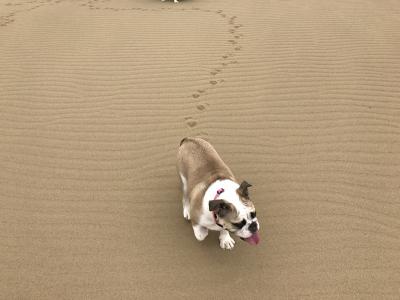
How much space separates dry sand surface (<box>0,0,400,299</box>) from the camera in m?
3.16

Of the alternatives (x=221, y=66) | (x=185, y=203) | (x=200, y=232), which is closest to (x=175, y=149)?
(x=185, y=203)

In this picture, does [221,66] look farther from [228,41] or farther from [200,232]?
[200,232]

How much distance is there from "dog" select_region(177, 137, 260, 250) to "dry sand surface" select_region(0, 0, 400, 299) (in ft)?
1.04

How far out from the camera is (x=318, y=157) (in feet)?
13.8

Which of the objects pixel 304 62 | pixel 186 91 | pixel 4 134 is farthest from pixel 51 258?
pixel 304 62

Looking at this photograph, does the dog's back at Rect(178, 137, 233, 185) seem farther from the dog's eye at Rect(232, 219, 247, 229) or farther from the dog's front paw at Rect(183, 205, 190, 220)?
the dog's eye at Rect(232, 219, 247, 229)

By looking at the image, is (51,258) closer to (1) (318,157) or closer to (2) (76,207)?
(2) (76,207)

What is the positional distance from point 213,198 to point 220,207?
265mm

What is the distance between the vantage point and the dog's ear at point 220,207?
2555mm

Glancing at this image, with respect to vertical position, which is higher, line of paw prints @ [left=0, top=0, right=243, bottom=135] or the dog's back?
the dog's back

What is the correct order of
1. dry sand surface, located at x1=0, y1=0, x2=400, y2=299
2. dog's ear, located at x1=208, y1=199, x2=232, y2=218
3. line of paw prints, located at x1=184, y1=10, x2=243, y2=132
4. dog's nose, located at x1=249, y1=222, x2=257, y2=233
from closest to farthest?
dog's ear, located at x1=208, y1=199, x2=232, y2=218 < dog's nose, located at x1=249, y1=222, x2=257, y2=233 < dry sand surface, located at x1=0, y1=0, x2=400, y2=299 < line of paw prints, located at x1=184, y1=10, x2=243, y2=132

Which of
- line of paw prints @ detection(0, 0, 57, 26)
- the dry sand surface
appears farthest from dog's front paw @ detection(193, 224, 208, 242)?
line of paw prints @ detection(0, 0, 57, 26)

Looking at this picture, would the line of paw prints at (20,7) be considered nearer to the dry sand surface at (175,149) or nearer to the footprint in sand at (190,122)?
the dry sand surface at (175,149)

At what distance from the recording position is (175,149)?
4.36 metres
